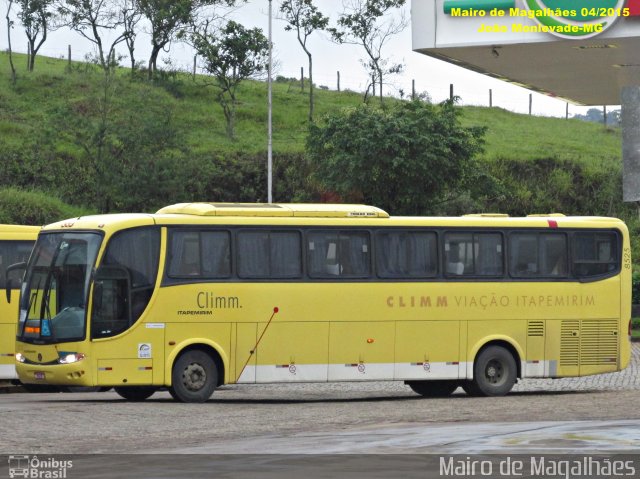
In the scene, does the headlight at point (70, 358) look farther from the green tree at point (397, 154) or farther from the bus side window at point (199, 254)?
the green tree at point (397, 154)

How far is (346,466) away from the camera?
474 inches

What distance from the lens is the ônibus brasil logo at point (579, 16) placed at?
35.8 m

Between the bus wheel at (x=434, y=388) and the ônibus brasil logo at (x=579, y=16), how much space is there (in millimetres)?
14204

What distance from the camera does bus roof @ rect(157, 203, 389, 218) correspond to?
22.6m

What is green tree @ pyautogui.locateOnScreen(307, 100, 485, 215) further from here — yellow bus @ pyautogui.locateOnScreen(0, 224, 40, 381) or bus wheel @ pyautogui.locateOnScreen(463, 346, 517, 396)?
bus wheel @ pyautogui.locateOnScreen(463, 346, 517, 396)

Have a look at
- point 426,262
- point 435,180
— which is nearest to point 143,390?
point 426,262

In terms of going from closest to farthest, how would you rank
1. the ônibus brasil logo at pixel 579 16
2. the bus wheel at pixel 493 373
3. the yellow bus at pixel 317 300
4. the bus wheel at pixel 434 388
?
the yellow bus at pixel 317 300
the bus wheel at pixel 493 373
the bus wheel at pixel 434 388
the ônibus brasil logo at pixel 579 16

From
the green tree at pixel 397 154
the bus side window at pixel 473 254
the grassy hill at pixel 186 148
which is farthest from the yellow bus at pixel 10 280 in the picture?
the grassy hill at pixel 186 148

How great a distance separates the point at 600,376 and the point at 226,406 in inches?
434

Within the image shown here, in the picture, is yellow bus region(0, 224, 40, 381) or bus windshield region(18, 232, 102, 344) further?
yellow bus region(0, 224, 40, 381)

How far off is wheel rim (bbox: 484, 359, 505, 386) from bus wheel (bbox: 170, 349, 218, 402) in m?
5.06

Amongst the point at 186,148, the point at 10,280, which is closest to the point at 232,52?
the point at 186,148

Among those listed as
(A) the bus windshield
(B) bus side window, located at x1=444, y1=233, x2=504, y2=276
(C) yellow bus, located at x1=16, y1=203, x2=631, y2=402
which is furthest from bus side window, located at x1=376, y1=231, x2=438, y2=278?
(A) the bus windshield

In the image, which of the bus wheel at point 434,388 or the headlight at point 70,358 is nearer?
the headlight at point 70,358
